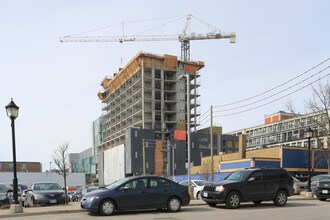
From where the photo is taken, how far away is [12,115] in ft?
52.3

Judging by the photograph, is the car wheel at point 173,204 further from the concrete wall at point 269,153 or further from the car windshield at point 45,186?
the concrete wall at point 269,153

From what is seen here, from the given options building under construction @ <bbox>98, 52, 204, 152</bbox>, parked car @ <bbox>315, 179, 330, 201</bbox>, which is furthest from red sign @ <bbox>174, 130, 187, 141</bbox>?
parked car @ <bbox>315, 179, 330, 201</bbox>

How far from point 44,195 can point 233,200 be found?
922 cm

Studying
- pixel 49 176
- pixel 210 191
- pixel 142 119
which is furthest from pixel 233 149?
pixel 210 191

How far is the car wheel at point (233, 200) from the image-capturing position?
15.9 meters

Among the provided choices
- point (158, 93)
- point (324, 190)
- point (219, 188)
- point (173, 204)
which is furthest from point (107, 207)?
point (158, 93)

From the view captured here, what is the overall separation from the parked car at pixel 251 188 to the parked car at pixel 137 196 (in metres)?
1.54

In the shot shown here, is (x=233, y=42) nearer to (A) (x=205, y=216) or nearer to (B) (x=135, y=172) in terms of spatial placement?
(B) (x=135, y=172)

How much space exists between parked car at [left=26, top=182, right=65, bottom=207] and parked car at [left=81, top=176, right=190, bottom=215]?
5075 mm

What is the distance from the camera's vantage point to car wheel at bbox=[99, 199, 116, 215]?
1379 cm

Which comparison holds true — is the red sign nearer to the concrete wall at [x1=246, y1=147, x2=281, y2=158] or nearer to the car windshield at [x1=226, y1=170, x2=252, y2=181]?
the concrete wall at [x1=246, y1=147, x2=281, y2=158]

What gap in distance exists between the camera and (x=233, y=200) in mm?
16031

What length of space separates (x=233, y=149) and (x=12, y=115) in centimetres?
10572

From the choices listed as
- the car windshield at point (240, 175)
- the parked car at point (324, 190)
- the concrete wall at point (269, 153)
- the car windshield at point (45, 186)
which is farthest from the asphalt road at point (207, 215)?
the concrete wall at point (269, 153)
